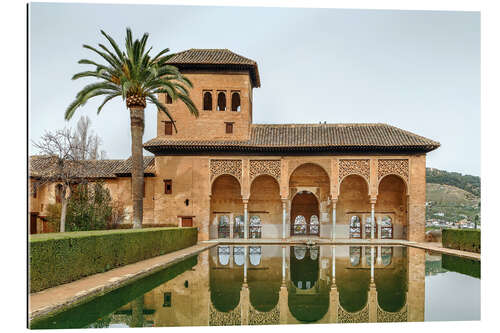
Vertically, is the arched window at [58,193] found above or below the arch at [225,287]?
above

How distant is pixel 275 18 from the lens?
28.8ft

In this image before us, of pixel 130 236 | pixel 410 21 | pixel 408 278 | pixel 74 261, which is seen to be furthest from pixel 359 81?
pixel 74 261

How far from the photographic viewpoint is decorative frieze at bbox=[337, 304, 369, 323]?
21.1ft

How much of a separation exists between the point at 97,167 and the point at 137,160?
31.1ft

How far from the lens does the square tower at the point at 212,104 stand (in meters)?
21.6

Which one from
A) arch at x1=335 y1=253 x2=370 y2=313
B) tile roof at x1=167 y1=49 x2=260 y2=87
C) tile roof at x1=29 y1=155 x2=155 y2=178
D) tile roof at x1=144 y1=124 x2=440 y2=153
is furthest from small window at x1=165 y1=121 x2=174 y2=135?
arch at x1=335 y1=253 x2=370 y2=313

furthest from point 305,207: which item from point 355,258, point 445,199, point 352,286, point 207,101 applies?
point 352,286

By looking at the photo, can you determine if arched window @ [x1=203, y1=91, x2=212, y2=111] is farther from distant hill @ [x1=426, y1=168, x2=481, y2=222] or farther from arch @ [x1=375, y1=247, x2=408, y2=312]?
arch @ [x1=375, y1=247, x2=408, y2=312]

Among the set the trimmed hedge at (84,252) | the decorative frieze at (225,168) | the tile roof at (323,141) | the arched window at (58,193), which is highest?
the tile roof at (323,141)

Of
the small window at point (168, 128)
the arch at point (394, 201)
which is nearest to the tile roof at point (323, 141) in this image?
the small window at point (168, 128)

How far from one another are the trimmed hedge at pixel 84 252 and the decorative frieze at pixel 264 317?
4009mm

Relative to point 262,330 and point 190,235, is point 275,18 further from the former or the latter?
point 190,235

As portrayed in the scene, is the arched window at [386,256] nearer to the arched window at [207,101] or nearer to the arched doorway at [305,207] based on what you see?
the arched doorway at [305,207]
